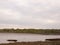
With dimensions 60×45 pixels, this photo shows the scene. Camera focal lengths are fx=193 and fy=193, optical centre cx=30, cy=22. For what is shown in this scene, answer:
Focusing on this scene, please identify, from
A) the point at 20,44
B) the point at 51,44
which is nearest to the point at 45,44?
the point at 51,44

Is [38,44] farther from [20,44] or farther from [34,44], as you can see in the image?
[20,44]

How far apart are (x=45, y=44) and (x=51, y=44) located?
782mm

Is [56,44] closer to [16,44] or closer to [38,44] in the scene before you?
[38,44]

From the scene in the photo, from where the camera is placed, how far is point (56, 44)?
23.1 m

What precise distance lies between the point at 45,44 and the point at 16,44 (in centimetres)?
340

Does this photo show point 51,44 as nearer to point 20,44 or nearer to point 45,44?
point 45,44

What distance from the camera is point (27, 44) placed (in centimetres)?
2298

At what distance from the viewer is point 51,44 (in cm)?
2289

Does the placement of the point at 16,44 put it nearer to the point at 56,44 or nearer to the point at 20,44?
the point at 20,44

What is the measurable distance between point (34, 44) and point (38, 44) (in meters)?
0.63

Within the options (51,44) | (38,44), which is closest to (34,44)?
(38,44)

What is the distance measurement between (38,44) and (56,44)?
218 centimetres

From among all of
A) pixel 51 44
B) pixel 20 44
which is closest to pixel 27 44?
pixel 20 44

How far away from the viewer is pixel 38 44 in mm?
22859
